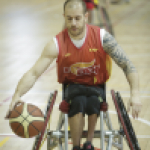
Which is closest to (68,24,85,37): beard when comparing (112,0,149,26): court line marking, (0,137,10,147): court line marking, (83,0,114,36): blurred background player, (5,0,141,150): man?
(5,0,141,150): man

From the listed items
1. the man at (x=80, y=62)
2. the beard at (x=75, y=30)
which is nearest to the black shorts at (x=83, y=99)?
the man at (x=80, y=62)

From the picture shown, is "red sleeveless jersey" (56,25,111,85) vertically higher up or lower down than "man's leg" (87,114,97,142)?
higher up

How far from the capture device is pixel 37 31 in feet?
33.3

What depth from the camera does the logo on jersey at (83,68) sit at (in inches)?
113

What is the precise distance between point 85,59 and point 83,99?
1.18 ft

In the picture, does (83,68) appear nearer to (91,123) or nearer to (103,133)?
(91,123)

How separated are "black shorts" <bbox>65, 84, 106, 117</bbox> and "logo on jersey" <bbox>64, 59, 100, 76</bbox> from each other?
4.8 inches

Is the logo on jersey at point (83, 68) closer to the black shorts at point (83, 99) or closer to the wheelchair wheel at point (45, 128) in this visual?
the black shorts at point (83, 99)

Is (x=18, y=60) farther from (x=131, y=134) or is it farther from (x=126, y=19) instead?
(x=126, y=19)

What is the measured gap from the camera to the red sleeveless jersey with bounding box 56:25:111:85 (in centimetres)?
285

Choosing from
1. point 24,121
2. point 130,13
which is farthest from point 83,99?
point 130,13

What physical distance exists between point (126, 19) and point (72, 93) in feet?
31.7

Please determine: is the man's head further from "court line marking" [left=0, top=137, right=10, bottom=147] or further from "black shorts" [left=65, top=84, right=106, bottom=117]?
"court line marking" [left=0, top=137, right=10, bottom=147]

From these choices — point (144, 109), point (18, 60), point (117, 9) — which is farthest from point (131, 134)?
point (117, 9)
